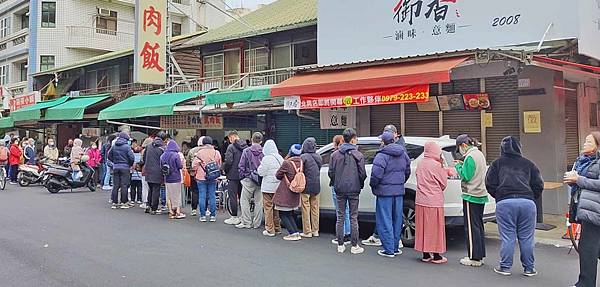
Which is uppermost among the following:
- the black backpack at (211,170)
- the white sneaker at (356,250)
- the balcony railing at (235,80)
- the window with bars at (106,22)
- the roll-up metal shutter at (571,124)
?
the window with bars at (106,22)

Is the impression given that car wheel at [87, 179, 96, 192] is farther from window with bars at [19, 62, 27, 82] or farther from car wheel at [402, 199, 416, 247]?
window with bars at [19, 62, 27, 82]

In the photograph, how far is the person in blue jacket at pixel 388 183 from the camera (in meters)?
7.35

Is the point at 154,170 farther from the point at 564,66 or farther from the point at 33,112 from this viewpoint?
the point at 33,112

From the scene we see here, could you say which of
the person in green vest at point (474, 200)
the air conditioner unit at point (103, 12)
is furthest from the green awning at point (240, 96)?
the air conditioner unit at point (103, 12)

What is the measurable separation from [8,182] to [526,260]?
18.9 m

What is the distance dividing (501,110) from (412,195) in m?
4.38

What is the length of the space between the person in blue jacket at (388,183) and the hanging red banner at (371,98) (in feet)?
8.18

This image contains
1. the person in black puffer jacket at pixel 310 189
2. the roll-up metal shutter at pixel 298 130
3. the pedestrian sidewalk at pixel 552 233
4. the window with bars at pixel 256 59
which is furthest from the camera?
the window with bars at pixel 256 59

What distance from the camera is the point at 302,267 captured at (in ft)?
21.9

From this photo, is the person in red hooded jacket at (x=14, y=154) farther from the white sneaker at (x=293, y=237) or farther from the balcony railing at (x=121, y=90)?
the white sneaker at (x=293, y=237)

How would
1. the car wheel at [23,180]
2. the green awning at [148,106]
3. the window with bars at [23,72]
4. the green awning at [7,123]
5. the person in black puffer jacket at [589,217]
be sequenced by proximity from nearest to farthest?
1. the person in black puffer jacket at [589,217]
2. the green awning at [148,106]
3. the car wheel at [23,180]
4. the green awning at [7,123]
5. the window with bars at [23,72]

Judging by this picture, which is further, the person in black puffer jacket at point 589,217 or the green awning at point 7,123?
the green awning at point 7,123

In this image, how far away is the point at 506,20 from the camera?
10.3 m

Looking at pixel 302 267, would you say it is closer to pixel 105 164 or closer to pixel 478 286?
pixel 478 286
